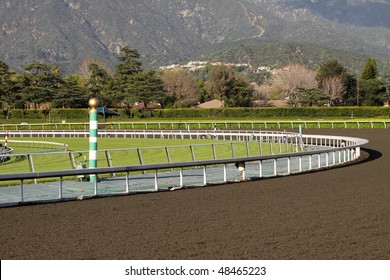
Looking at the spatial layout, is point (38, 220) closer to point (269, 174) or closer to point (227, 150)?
point (269, 174)

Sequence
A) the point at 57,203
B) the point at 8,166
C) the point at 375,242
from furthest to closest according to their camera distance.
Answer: the point at 8,166
the point at 57,203
the point at 375,242

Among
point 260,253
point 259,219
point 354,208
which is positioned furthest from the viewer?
point 354,208

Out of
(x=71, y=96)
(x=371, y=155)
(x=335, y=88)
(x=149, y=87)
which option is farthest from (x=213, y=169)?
(x=335, y=88)

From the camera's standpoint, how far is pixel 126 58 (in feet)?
318

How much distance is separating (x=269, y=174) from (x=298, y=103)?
92210mm

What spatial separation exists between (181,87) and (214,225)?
130904 mm

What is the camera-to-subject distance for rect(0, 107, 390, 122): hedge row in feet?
236

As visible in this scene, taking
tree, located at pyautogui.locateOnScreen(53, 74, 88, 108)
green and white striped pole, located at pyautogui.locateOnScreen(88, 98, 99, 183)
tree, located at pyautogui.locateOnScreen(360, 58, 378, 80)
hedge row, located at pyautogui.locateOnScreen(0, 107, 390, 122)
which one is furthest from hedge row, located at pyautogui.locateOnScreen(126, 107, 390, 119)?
tree, located at pyautogui.locateOnScreen(360, 58, 378, 80)

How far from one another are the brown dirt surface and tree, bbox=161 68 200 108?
12124 centimetres

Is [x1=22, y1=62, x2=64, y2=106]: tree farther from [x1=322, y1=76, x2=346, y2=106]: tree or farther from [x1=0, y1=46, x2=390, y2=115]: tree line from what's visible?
[x1=322, y1=76, x2=346, y2=106]: tree

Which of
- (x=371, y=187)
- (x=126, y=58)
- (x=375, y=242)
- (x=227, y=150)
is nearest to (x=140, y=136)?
(x=227, y=150)

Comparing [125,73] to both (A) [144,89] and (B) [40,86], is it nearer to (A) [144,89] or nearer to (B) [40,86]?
(A) [144,89]

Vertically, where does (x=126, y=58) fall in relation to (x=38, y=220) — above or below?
above

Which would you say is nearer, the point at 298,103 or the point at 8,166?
the point at 8,166
